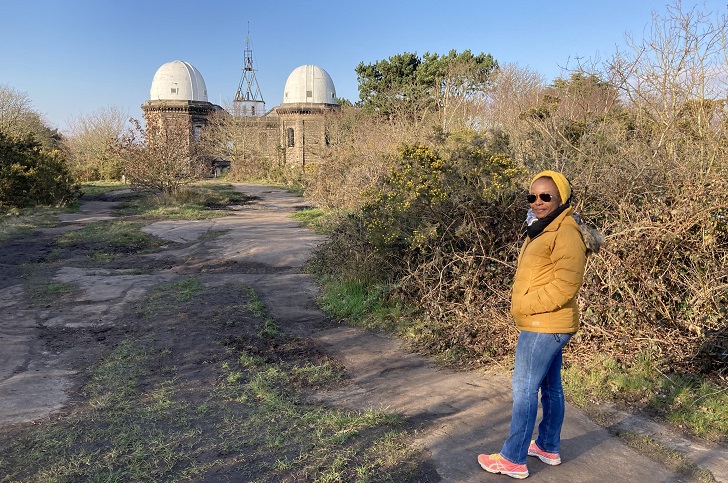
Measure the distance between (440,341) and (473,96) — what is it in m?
18.7

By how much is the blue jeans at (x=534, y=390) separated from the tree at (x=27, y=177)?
20062 millimetres

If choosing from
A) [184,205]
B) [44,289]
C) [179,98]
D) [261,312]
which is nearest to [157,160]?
[184,205]

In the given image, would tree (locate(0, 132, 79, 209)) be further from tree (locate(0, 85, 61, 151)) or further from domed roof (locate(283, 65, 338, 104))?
domed roof (locate(283, 65, 338, 104))

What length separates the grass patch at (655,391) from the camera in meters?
3.73

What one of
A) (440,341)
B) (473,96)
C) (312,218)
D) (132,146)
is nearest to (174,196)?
(132,146)

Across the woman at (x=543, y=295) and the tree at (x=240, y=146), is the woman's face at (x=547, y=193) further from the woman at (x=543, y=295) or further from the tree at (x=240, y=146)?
the tree at (x=240, y=146)

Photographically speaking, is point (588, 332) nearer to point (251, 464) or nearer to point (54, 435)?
point (251, 464)

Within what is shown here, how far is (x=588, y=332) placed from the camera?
474cm

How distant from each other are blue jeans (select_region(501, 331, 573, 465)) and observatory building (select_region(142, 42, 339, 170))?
41493 mm

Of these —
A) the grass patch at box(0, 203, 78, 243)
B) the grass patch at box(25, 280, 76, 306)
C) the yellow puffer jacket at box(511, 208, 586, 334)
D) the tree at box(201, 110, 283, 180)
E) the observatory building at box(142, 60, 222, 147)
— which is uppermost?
the observatory building at box(142, 60, 222, 147)

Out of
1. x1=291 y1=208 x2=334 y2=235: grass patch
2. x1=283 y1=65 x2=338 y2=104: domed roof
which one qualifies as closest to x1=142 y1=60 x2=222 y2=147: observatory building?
x1=283 y1=65 x2=338 y2=104: domed roof

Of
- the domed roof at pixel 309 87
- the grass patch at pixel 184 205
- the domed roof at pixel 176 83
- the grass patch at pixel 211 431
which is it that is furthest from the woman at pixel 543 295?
the domed roof at pixel 176 83

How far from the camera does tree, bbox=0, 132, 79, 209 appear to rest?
59.2 feet

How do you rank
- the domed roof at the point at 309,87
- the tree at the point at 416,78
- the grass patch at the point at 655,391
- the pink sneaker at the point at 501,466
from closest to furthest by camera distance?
the pink sneaker at the point at 501,466 → the grass patch at the point at 655,391 → the tree at the point at 416,78 → the domed roof at the point at 309,87
